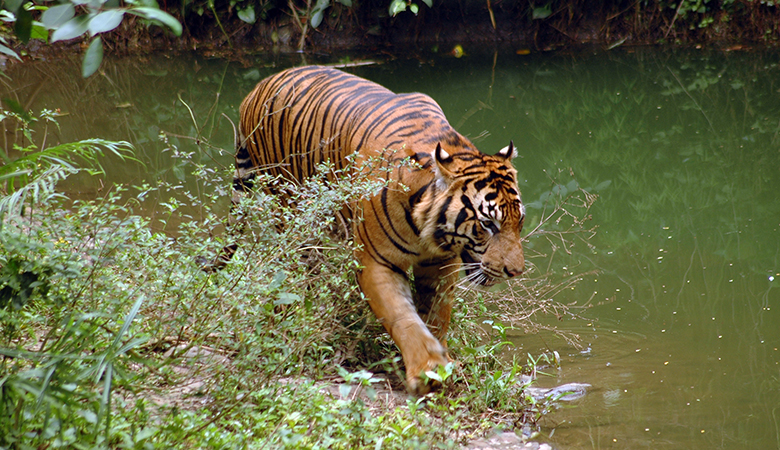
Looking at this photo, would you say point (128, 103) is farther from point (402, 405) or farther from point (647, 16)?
point (647, 16)

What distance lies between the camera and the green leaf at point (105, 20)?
3.42 feet

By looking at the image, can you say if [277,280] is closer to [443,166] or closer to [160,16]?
[443,166]

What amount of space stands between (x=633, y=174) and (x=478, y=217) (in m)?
4.20

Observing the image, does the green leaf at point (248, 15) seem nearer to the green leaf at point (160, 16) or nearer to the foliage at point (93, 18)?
the foliage at point (93, 18)

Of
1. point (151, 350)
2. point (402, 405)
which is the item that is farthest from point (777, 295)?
point (151, 350)

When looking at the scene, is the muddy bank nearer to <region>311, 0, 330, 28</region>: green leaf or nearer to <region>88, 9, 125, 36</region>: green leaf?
<region>311, 0, 330, 28</region>: green leaf

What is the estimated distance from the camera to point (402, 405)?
3.01m

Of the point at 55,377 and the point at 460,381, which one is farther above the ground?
the point at 55,377

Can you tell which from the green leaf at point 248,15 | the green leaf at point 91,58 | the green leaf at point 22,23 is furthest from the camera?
the green leaf at point 248,15

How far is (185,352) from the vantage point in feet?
7.48

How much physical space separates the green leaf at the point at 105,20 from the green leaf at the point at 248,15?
12805mm

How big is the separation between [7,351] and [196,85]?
997 centimetres

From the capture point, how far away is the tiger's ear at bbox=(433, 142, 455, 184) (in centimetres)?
299

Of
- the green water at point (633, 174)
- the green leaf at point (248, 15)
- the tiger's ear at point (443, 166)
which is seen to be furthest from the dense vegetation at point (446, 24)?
the tiger's ear at point (443, 166)
